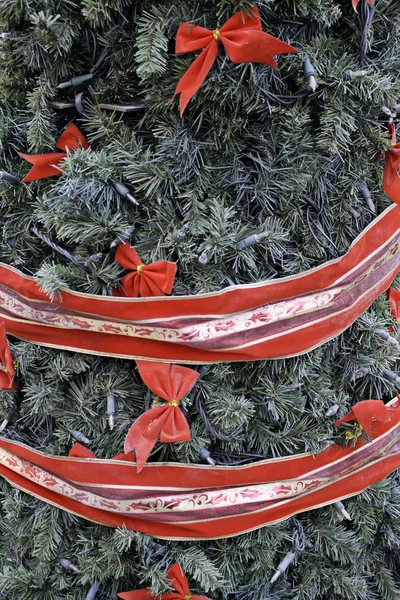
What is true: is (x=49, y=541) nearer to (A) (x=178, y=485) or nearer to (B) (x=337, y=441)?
(A) (x=178, y=485)

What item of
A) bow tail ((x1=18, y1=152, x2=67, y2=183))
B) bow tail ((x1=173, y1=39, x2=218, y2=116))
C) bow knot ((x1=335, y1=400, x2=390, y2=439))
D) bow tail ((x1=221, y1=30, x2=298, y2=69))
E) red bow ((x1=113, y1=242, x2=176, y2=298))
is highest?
bow tail ((x1=221, y1=30, x2=298, y2=69))

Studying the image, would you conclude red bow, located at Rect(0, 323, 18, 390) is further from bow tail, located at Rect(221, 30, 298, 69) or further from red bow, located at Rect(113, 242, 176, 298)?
bow tail, located at Rect(221, 30, 298, 69)

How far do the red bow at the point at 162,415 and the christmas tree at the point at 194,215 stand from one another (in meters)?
0.03

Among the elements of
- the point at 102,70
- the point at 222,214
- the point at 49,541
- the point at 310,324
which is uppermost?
the point at 102,70

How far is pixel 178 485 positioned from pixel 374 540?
0.41 metres

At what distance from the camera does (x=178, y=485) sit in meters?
0.83

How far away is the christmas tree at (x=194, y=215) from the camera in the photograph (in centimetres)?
77

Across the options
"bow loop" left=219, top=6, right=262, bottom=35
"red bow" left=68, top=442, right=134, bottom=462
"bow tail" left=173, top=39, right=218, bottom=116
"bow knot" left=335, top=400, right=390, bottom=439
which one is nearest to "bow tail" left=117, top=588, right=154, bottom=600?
"red bow" left=68, top=442, right=134, bottom=462

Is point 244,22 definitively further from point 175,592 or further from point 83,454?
point 175,592

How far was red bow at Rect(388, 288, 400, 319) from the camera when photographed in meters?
0.96

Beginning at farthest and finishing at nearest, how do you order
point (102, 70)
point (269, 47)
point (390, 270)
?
point (390, 270), point (102, 70), point (269, 47)

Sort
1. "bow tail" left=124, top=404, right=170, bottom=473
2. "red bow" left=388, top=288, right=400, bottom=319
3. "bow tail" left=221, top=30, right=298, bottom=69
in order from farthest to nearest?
"red bow" left=388, top=288, right=400, bottom=319, "bow tail" left=124, top=404, right=170, bottom=473, "bow tail" left=221, top=30, right=298, bottom=69

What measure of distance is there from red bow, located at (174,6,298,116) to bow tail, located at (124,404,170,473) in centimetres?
42

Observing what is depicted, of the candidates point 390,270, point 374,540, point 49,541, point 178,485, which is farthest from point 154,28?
point 374,540
